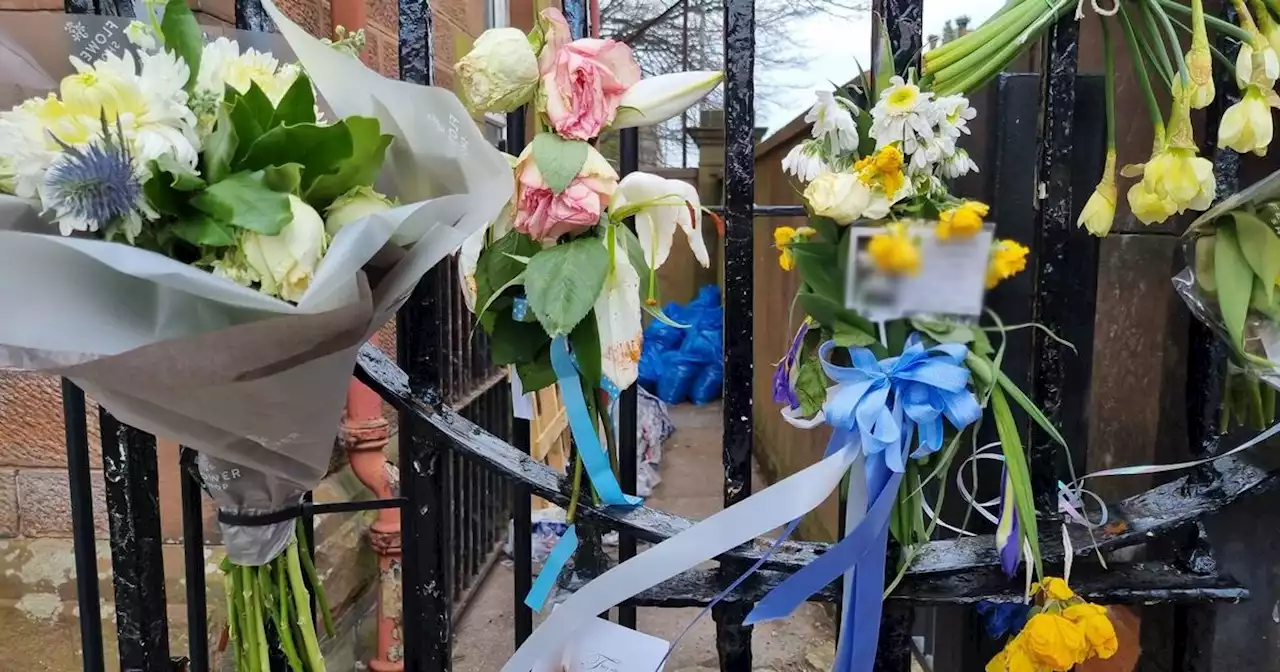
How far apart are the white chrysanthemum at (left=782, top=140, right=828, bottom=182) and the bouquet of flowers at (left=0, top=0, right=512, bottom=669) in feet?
0.89

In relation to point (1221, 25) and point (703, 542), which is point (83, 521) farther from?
point (1221, 25)

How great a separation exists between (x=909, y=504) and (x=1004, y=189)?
49 cm

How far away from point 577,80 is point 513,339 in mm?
250

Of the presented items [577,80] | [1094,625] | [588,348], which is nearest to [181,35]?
[577,80]

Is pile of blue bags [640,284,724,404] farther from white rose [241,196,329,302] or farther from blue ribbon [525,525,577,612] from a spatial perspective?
white rose [241,196,329,302]

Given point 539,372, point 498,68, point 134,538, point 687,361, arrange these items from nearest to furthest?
point 498,68 → point 539,372 → point 134,538 → point 687,361

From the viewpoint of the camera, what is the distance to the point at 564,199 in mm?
757

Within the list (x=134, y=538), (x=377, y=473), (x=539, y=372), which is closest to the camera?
(x=539, y=372)

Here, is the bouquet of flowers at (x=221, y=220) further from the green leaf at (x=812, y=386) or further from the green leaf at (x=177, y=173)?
the green leaf at (x=812, y=386)

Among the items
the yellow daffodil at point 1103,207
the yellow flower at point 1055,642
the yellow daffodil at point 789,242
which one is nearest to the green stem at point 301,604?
the yellow daffodil at point 789,242

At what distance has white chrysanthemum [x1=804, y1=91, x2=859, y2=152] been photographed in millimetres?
775

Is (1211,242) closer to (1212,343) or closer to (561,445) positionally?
(1212,343)

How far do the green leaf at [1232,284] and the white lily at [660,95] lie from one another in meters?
0.50

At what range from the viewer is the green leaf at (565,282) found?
749mm
